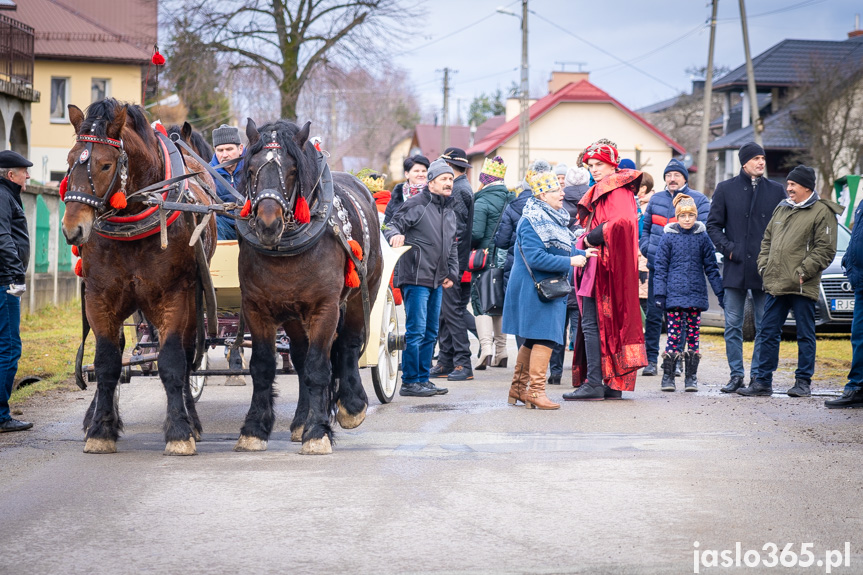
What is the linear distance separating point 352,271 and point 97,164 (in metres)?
1.81

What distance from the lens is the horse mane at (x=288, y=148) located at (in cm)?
661

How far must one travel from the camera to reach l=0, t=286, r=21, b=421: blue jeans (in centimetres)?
780

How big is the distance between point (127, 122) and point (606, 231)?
14.8ft

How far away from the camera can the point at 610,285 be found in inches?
380

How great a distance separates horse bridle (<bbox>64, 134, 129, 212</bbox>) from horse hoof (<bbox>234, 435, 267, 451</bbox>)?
176cm

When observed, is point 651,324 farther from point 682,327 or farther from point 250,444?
point 250,444

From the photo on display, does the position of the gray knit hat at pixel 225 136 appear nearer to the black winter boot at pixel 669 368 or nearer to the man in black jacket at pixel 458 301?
the man in black jacket at pixel 458 301

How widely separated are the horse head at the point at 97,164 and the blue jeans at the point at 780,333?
20.2 ft

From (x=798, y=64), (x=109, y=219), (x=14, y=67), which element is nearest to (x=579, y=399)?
(x=109, y=219)

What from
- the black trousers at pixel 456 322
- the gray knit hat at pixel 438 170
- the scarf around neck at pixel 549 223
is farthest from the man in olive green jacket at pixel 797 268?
the gray knit hat at pixel 438 170

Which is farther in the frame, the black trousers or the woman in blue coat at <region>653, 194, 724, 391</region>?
the black trousers

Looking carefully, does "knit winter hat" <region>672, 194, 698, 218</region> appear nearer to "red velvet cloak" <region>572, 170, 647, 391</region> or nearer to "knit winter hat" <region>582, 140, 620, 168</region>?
"red velvet cloak" <region>572, 170, 647, 391</region>

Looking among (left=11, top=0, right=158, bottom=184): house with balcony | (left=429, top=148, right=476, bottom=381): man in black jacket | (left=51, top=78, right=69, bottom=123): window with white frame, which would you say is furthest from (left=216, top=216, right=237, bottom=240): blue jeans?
(left=51, top=78, right=69, bottom=123): window with white frame

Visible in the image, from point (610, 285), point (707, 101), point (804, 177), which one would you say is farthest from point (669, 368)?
point (707, 101)
